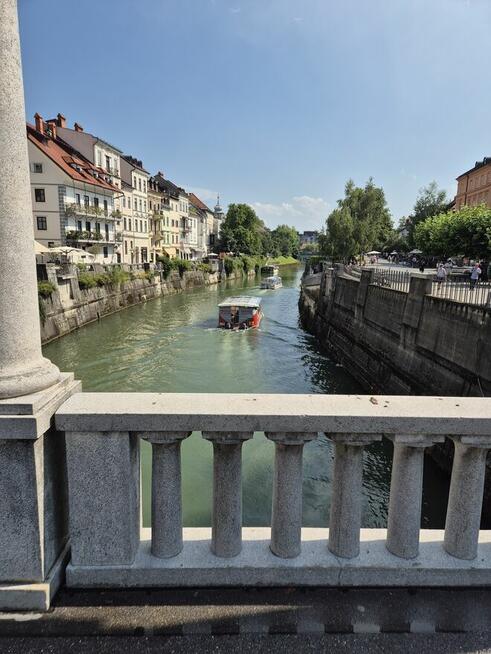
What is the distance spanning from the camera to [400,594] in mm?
2656

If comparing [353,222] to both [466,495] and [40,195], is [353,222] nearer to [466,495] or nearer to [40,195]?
[40,195]

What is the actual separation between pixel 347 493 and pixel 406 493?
34 cm

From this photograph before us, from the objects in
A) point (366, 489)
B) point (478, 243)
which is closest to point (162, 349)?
point (366, 489)

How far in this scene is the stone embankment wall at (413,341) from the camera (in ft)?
42.5

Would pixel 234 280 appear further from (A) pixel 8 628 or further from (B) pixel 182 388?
(A) pixel 8 628

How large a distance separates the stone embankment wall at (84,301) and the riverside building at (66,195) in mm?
6557

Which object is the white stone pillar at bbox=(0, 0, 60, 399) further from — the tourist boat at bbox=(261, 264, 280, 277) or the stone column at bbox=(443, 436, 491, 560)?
the tourist boat at bbox=(261, 264, 280, 277)

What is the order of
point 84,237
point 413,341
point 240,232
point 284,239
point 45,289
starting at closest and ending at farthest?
point 413,341 → point 45,289 → point 84,237 → point 240,232 → point 284,239

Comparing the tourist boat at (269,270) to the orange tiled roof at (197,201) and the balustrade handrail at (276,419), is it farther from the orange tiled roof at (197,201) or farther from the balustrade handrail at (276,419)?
the balustrade handrail at (276,419)

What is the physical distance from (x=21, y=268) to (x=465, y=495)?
2.83 metres

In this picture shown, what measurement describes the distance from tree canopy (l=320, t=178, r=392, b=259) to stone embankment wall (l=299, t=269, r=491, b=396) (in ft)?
103

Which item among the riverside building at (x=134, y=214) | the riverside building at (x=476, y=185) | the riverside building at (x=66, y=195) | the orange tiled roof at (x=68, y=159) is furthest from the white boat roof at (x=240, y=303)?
the riverside building at (x=476, y=185)

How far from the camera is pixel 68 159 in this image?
45.1 metres

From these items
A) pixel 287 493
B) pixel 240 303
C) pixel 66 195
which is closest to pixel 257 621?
pixel 287 493
